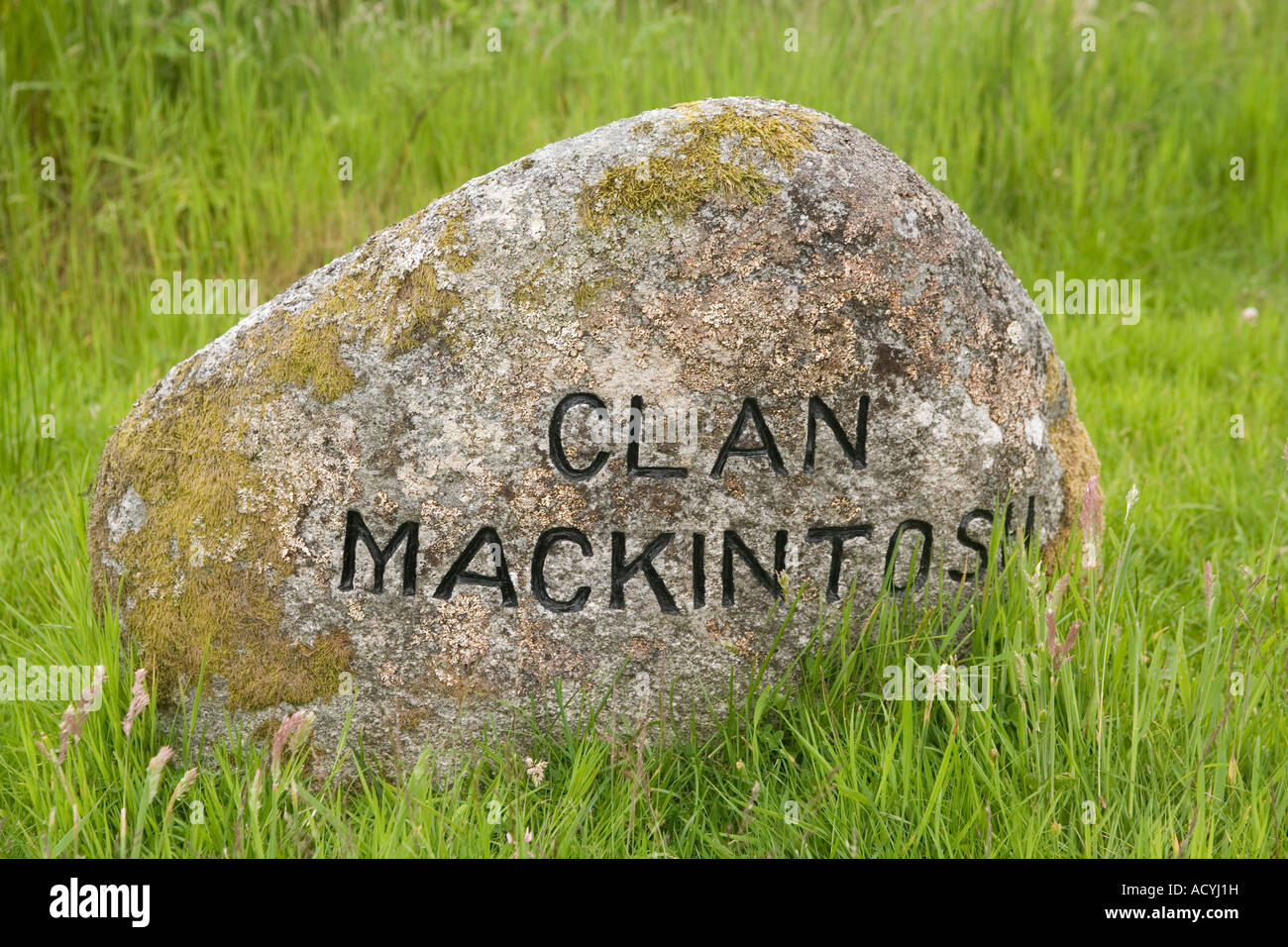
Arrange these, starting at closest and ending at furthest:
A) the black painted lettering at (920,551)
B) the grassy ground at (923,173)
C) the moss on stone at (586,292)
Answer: the grassy ground at (923,173)
the moss on stone at (586,292)
the black painted lettering at (920,551)

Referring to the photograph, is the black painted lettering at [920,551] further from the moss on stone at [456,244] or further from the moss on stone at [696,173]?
the moss on stone at [456,244]

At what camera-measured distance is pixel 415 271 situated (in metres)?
2.42

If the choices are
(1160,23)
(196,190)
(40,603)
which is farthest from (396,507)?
(1160,23)

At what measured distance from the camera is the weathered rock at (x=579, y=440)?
2.39 metres

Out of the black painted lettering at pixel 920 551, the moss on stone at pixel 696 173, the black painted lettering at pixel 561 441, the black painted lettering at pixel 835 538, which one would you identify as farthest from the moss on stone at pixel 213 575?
the black painted lettering at pixel 920 551

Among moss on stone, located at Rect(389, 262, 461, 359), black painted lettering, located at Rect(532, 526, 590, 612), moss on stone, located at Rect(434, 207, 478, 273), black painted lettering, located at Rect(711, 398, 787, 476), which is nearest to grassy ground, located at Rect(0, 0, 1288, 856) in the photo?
black painted lettering, located at Rect(532, 526, 590, 612)

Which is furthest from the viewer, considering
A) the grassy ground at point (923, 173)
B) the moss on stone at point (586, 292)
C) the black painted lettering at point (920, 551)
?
the black painted lettering at point (920, 551)

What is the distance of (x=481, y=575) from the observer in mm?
2438

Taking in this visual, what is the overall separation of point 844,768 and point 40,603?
218cm

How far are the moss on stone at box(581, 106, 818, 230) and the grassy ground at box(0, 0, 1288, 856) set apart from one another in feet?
3.08

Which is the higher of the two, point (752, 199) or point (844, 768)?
point (752, 199)

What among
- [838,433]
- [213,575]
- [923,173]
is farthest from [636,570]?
[923,173]

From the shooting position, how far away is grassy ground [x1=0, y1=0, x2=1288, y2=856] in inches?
86.7

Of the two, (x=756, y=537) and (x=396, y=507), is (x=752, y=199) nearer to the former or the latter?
(x=756, y=537)
